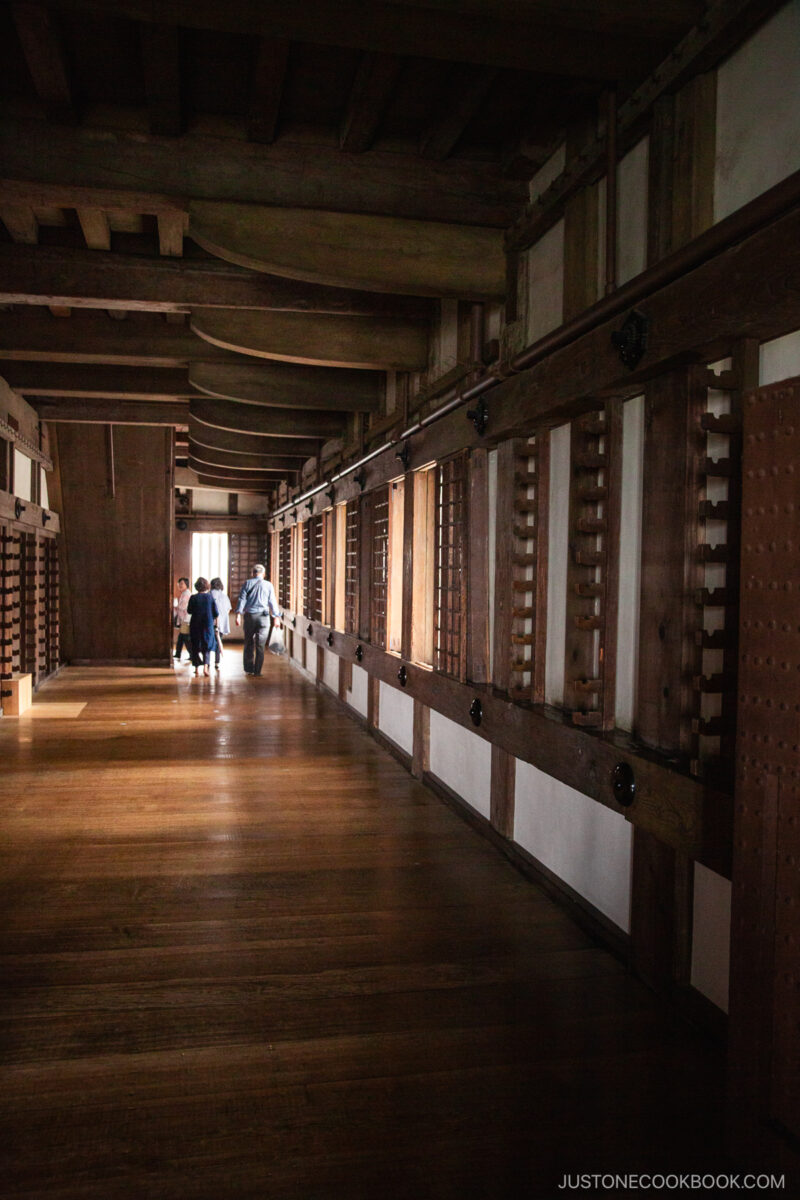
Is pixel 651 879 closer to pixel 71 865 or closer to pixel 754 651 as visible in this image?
pixel 754 651

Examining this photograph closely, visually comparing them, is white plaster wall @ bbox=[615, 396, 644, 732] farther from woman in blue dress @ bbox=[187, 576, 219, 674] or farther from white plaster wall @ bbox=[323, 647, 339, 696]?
woman in blue dress @ bbox=[187, 576, 219, 674]

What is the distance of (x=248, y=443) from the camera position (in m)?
11.4

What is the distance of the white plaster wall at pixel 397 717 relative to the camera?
7.38 metres

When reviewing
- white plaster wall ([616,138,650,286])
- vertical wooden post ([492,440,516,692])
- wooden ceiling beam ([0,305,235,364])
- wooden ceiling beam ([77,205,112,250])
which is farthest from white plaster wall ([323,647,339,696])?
white plaster wall ([616,138,650,286])

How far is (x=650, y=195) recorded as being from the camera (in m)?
3.44

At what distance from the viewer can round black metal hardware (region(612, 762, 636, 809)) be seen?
3266 millimetres

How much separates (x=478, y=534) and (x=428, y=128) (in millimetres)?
2116

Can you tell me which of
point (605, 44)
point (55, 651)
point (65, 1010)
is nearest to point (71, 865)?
point (65, 1010)

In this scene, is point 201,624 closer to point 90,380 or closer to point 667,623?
point 90,380

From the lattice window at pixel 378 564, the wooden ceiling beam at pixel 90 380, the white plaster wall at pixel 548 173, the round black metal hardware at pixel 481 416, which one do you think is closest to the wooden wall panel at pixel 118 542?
the wooden ceiling beam at pixel 90 380

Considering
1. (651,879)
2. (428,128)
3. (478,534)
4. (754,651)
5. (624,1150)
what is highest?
(428,128)

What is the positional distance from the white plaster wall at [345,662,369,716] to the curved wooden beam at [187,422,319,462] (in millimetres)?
3050

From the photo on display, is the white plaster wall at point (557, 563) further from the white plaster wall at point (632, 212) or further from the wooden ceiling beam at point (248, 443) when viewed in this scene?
Answer: the wooden ceiling beam at point (248, 443)

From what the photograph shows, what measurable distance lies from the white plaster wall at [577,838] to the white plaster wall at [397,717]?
2349 millimetres
